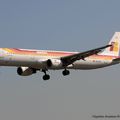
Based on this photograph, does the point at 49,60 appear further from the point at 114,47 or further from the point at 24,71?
the point at 114,47

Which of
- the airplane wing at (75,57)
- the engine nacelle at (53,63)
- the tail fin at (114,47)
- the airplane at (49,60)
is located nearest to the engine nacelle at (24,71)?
the airplane at (49,60)

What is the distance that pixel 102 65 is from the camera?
91.7 m

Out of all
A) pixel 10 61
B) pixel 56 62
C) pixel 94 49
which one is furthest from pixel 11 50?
pixel 94 49

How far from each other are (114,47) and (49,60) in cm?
2399

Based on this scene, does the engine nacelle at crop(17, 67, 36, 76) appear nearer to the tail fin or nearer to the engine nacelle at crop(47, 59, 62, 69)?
the engine nacelle at crop(47, 59, 62, 69)

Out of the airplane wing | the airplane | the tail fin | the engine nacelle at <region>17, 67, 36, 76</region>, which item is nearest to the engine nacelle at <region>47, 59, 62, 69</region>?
the airplane

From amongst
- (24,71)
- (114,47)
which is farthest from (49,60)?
(114,47)

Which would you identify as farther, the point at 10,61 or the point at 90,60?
the point at 90,60

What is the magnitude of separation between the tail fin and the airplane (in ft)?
14.0

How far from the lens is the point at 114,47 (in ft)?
326

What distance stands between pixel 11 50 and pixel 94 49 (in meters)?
13.5

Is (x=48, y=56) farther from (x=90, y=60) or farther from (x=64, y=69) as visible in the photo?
(x=90, y=60)

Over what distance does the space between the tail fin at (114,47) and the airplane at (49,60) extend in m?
4.26

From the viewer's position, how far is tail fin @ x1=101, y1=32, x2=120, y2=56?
96475mm
